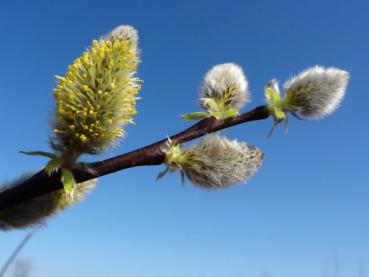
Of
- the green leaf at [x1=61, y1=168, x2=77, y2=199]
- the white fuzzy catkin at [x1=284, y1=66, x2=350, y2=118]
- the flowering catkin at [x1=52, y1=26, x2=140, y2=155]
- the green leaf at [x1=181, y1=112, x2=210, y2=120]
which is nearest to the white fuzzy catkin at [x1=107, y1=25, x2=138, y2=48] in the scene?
the flowering catkin at [x1=52, y1=26, x2=140, y2=155]

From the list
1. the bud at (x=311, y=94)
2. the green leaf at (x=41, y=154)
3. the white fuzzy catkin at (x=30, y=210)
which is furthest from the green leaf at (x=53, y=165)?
the bud at (x=311, y=94)

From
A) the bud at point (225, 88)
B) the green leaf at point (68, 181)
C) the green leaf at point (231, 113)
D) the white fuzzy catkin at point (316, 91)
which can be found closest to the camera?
the green leaf at point (68, 181)

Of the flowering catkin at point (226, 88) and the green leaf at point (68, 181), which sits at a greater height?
the flowering catkin at point (226, 88)

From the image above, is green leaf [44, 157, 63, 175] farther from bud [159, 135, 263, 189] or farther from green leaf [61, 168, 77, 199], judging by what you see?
bud [159, 135, 263, 189]

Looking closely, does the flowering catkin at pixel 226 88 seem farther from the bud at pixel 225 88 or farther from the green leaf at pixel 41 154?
the green leaf at pixel 41 154

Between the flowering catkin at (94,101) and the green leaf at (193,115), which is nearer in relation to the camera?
the flowering catkin at (94,101)
